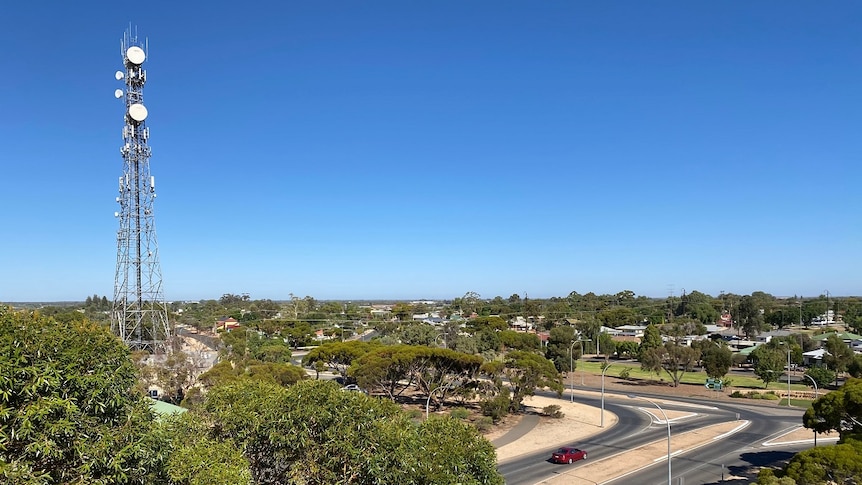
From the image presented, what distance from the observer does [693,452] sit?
104 feet

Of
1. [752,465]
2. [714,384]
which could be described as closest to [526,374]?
[752,465]

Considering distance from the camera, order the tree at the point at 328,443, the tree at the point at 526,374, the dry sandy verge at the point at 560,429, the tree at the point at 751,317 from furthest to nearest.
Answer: the tree at the point at 751,317, the tree at the point at 526,374, the dry sandy verge at the point at 560,429, the tree at the point at 328,443

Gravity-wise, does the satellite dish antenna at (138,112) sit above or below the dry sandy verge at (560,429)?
above

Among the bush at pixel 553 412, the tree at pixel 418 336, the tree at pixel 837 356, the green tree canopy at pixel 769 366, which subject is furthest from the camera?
the tree at pixel 418 336

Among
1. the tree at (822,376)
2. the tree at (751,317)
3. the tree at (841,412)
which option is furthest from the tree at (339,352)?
the tree at (751,317)

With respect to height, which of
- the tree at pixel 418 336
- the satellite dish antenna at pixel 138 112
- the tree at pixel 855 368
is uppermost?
the satellite dish antenna at pixel 138 112

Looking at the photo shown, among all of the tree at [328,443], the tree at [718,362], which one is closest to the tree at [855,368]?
the tree at [718,362]

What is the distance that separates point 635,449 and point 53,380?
1292 inches

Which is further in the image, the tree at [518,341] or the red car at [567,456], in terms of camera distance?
the tree at [518,341]

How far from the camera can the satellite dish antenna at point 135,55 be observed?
4953 cm

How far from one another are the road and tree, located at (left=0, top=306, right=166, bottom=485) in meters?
21.1

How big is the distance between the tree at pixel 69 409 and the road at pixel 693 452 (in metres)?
21.1

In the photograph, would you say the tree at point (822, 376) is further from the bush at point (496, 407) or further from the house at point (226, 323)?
the house at point (226, 323)

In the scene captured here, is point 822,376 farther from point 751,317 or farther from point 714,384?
point 751,317
